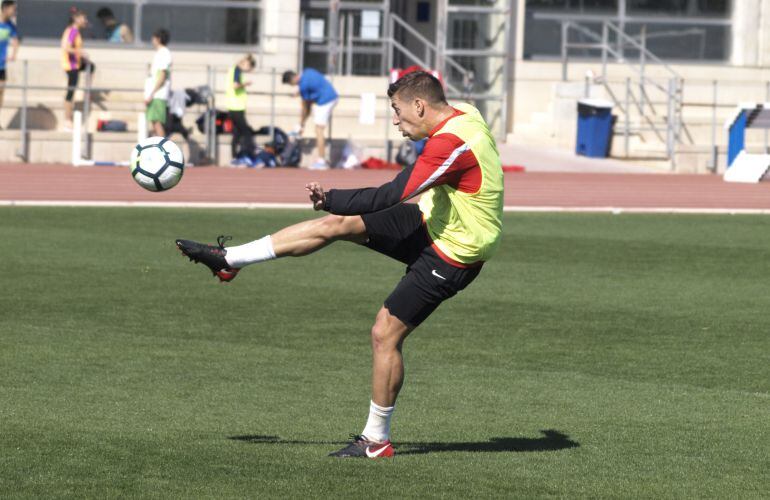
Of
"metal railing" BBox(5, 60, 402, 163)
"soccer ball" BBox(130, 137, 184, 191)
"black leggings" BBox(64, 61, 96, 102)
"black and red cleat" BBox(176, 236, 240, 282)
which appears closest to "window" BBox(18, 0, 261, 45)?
"metal railing" BBox(5, 60, 402, 163)

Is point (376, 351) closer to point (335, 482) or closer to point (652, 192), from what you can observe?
point (335, 482)

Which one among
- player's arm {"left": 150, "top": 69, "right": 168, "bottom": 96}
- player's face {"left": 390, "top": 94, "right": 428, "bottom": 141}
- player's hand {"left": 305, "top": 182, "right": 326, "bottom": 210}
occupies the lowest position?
player's hand {"left": 305, "top": 182, "right": 326, "bottom": 210}

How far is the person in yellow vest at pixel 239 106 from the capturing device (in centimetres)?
2851

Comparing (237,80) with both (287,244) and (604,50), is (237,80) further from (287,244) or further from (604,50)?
(287,244)

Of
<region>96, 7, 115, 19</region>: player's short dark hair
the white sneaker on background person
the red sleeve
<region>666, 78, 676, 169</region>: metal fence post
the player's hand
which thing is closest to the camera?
the player's hand

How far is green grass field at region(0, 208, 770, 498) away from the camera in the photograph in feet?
23.9

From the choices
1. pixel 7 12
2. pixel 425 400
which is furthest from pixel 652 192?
pixel 425 400

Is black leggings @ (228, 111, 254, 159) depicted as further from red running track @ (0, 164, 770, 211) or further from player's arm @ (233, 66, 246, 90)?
red running track @ (0, 164, 770, 211)

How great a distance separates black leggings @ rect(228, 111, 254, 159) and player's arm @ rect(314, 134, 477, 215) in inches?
842

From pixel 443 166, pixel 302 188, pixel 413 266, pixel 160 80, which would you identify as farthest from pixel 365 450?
pixel 160 80

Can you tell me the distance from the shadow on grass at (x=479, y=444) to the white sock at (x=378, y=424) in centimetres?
21

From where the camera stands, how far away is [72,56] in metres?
29.5

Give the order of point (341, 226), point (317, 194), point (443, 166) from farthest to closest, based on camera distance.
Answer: point (341, 226) → point (443, 166) → point (317, 194)

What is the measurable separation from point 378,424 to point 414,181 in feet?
4.21
